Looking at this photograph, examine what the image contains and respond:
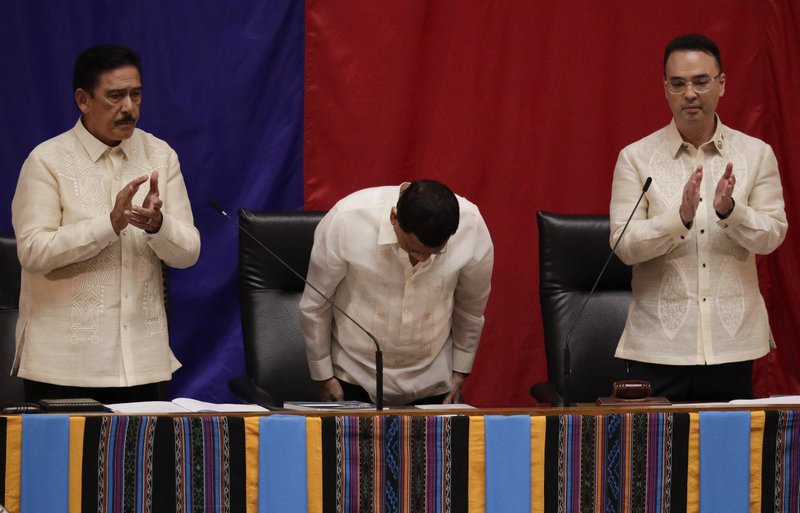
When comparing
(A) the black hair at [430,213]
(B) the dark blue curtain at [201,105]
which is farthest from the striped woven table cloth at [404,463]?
(B) the dark blue curtain at [201,105]

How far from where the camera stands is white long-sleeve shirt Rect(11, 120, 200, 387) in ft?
9.60

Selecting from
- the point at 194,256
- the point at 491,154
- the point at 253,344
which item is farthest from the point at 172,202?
the point at 491,154

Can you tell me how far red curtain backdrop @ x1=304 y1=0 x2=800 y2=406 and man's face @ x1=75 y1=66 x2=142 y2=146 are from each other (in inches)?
39.3

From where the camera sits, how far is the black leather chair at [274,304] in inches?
133

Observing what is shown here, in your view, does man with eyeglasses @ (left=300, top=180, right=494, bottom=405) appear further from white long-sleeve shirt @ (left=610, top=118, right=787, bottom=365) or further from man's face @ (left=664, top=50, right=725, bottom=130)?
man's face @ (left=664, top=50, right=725, bottom=130)

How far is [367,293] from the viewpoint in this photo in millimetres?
3029

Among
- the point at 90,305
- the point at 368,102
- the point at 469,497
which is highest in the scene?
the point at 368,102

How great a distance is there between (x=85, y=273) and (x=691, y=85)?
1.61 meters

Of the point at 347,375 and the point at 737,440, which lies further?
the point at 347,375

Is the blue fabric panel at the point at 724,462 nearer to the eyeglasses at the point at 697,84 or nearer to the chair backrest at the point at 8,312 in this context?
the eyeglasses at the point at 697,84

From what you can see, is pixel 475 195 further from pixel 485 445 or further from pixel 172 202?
pixel 485 445

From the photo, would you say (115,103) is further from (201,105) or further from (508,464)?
(508,464)

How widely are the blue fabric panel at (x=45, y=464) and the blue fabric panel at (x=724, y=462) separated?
1.28 meters

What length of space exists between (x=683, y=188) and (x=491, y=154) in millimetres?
1054
